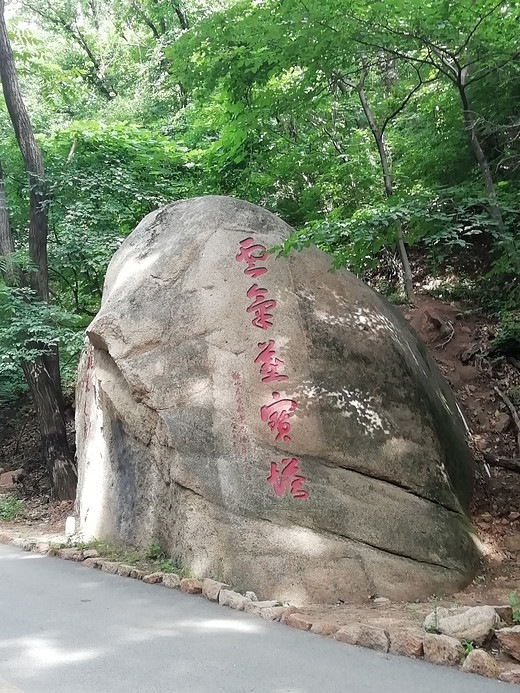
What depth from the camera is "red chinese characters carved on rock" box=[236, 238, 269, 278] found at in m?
6.30

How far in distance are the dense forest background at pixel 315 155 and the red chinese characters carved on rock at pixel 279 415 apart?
1.61m

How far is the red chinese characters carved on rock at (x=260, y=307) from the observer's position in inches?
238

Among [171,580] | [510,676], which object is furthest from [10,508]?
[510,676]

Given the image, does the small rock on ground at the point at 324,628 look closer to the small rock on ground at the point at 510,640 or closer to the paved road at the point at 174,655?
the paved road at the point at 174,655

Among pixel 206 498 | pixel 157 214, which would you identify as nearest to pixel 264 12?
pixel 157 214

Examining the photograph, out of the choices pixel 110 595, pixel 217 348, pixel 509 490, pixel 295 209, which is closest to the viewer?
pixel 110 595

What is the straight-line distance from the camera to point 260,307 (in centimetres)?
614

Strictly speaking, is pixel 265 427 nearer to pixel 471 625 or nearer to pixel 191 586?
pixel 191 586

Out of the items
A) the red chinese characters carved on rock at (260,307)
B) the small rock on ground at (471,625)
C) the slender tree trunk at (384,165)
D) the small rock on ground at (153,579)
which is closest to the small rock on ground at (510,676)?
the small rock on ground at (471,625)

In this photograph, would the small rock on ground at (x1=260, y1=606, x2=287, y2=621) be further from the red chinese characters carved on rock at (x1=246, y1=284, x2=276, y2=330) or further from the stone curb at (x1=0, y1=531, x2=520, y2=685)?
the red chinese characters carved on rock at (x1=246, y1=284, x2=276, y2=330)

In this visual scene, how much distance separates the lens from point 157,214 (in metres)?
7.41

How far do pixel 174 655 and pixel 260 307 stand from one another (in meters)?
3.48

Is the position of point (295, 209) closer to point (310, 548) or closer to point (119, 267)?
point (119, 267)

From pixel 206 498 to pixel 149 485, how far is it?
3.01ft
